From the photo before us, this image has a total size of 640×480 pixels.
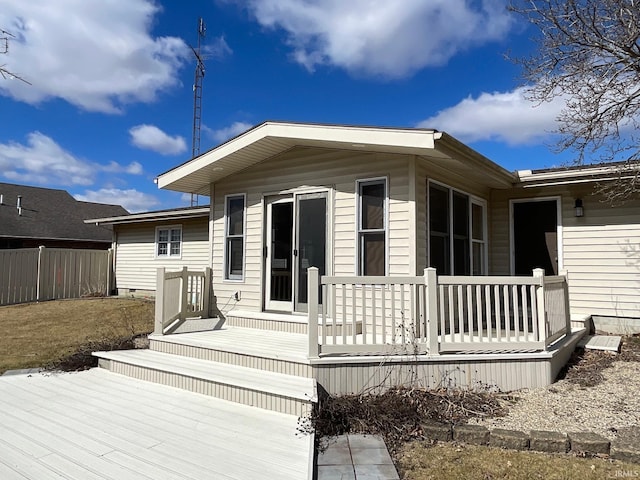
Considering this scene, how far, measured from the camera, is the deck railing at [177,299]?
A: 6.03m

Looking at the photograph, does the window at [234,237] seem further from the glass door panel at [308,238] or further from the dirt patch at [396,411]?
the dirt patch at [396,411]

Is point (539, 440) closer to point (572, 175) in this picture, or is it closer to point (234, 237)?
point (572, 175)

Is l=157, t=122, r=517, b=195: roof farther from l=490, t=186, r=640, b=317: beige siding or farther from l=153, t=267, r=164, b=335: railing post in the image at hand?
l=153, t=267, r=164, b=335: railing post

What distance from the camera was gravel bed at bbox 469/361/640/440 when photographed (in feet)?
11.7

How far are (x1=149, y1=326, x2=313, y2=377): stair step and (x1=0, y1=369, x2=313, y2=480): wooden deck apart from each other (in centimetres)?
59

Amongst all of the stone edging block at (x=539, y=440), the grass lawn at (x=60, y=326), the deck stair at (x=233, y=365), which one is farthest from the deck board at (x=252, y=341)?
the grass lawn at (x=60, y=326)

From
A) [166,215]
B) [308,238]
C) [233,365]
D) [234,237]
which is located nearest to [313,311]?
[233,365]

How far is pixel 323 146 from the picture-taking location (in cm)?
623

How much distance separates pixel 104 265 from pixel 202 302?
8.85 meters

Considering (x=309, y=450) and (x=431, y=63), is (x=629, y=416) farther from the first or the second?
(x=431, y=63)

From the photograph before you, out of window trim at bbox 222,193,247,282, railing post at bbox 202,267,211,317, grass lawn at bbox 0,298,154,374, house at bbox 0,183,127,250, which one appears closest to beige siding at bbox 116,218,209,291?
grass lawn at bbox 0,298,154,374

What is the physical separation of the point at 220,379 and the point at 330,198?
10.1 ft

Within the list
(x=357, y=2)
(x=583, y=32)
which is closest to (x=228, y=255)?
(x=357, y=2)

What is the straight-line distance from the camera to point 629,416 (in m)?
3.75
